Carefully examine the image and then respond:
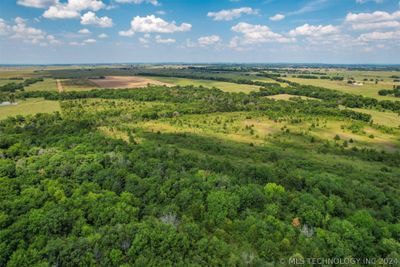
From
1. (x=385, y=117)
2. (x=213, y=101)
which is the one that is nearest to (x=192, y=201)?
(x=213, y=101)

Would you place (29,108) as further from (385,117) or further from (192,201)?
(385,117)

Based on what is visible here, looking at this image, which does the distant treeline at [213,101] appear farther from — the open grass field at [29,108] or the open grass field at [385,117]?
the open grass field at [29,108]

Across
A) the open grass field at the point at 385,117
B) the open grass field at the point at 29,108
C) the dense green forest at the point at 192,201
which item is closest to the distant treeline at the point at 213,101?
the open grass field at the point at 385,117

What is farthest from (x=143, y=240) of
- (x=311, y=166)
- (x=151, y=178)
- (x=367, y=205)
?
(x=311, y=166)

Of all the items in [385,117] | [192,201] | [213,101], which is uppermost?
[213,101]

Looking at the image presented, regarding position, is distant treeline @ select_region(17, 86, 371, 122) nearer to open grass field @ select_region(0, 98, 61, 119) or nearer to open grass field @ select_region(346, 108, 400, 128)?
open grass field @ select_region(346, 108, 400, 128)

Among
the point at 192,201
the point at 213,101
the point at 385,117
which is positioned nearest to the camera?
the point at 192,201
